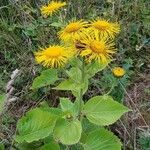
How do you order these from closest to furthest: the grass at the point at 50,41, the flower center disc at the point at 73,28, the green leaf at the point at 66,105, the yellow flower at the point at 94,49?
the yellow flower at the point at 94,49 → the flower center disc at the point at 73,28 → the green leaf at the point at 66,105 → the grass at the point at 50,41

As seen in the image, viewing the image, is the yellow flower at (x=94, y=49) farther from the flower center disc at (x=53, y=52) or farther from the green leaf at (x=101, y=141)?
the green leaf at (x=101, y=141)

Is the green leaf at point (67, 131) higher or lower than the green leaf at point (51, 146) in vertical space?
higher

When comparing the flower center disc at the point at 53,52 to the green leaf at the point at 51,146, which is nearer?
the flower center disc at the point at 53,52

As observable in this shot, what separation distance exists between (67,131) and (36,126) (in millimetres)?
126

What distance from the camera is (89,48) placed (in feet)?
5.29

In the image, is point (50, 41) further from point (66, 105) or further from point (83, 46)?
point (83, 46)

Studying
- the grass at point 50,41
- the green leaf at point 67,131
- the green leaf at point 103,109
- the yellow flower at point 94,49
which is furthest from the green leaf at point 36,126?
the grass at point 50,41

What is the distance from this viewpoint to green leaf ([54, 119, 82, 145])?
5.66 feet

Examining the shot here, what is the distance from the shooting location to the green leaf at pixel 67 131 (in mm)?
1727

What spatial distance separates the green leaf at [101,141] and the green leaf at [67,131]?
140 mm

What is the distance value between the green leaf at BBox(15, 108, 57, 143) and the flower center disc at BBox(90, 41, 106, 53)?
12.6 inches

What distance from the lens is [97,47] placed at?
→ 162cm

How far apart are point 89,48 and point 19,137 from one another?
0.46 metres

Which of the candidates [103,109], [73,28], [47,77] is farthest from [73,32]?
[103,109]
